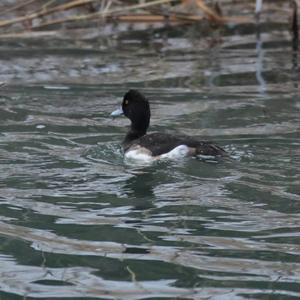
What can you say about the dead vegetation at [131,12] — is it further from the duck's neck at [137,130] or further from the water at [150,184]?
the duck's neck at [137,130]

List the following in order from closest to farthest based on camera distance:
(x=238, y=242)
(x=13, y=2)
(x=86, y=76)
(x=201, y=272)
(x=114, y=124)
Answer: (x=201, y=272) → (x=238, y=242) → (x=114, y=124) → (x=86, y=76) → (x=13, y=2)

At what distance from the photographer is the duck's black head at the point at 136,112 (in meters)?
10.5

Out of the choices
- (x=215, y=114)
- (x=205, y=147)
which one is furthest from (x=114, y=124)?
(x=205, y=147)

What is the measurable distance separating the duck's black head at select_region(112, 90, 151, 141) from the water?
0.32 metres

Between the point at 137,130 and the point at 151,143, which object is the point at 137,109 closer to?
the point at 137,130

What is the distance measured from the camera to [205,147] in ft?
31.6

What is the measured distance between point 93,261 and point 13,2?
12.0 m

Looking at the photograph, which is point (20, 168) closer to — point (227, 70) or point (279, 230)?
point (279, 230)

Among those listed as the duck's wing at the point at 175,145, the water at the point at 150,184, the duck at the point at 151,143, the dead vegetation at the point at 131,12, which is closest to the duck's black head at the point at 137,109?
the duck at the point at 151,143

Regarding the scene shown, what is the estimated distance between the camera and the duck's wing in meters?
9.59

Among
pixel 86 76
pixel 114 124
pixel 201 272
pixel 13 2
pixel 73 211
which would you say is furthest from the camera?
pixel 13 2

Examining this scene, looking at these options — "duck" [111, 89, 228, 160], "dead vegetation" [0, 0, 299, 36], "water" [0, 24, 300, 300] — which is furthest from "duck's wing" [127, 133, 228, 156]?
"dead vegetation" [0, 0, 299, 36]

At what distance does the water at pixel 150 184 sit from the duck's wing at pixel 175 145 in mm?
160

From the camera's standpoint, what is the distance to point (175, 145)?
31.7ft
